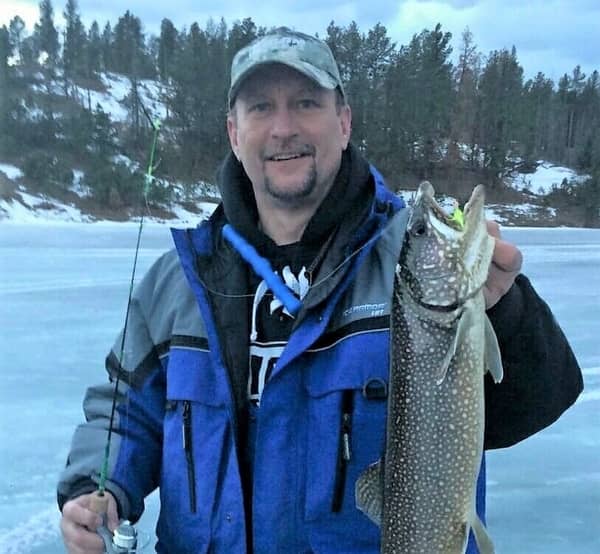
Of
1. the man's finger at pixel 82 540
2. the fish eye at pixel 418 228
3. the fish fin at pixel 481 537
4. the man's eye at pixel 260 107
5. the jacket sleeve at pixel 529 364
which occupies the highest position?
the man's eye at pixel 260 107

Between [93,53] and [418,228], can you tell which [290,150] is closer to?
[418,228]

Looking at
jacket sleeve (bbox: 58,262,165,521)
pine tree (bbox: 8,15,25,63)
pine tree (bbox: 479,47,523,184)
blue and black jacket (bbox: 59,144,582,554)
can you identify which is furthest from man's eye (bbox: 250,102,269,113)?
pine tree (bbox: 8,15,25,63)

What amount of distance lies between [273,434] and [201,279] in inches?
23.3

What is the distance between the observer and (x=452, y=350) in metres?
1.81

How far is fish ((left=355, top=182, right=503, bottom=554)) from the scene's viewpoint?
6.01 ft

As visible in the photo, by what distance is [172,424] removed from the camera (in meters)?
2.34

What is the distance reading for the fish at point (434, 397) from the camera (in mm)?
1833

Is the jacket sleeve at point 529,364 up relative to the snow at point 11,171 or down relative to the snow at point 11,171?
down

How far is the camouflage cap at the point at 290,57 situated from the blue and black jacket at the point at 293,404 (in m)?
0.51

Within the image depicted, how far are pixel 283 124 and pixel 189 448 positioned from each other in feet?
3.74

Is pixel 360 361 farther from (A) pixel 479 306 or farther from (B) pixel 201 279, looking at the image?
(B) pixel 201 279

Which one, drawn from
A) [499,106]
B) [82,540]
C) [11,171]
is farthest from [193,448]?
[499,106]

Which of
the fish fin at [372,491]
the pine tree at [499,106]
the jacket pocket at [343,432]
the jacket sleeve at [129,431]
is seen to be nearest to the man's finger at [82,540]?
the jacket sleeve at [129,431]

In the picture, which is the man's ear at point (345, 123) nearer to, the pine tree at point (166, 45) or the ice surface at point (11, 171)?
the ice surface at point (11, 171)
